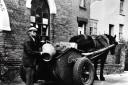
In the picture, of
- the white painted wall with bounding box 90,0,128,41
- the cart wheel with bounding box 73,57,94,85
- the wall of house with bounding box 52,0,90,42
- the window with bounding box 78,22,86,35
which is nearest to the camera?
the cart wheel with bounding box 73,57,94,85

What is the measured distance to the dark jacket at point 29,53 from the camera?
9641 millimetres

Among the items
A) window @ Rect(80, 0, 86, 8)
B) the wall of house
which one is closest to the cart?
the wall of house

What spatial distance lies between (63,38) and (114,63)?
12.2 feet

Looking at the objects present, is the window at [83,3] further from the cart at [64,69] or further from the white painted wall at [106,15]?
the cart at [64,69]

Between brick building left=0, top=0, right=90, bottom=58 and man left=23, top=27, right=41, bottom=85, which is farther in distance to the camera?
brick building left=0, top=0, right=90, bottom=58

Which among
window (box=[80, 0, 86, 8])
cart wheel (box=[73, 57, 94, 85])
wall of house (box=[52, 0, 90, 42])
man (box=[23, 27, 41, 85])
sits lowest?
cart wheel (box=[73, 57, 94, 85])

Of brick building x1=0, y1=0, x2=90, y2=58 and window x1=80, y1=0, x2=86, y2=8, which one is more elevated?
window x1=80, y1=0, x2=86, y2=8

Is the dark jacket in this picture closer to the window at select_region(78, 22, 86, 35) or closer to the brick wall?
the brick wall

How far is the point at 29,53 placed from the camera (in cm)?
965

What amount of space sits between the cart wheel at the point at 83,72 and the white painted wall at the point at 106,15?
53.8 ft

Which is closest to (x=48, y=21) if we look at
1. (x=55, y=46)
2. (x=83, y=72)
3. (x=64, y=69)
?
(x=55, y=46)

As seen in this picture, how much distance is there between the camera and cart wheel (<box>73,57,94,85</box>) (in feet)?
35.2

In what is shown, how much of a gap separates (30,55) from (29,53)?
0.10m

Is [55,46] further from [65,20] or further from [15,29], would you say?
[65,20]
